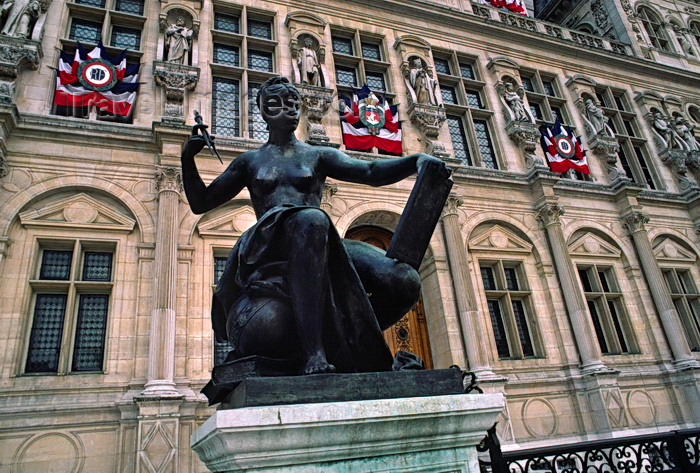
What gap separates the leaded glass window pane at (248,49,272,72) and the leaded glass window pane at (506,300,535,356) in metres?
9.92

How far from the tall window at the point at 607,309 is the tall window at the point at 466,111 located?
177 inches

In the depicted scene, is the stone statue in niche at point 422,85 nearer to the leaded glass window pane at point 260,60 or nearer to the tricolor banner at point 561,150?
the tricolor banner at point 561,150

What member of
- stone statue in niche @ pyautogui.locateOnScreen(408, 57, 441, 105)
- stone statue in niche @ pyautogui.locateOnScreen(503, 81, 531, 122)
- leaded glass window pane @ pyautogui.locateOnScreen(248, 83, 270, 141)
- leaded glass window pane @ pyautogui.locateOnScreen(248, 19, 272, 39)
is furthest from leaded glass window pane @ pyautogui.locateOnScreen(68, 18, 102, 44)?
stone statue in niche @ pyautogui.locateOnScreen(503, 81, 531, 122)

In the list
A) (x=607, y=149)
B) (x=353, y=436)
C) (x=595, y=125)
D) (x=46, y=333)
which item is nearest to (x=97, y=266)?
(x=46, y=333)

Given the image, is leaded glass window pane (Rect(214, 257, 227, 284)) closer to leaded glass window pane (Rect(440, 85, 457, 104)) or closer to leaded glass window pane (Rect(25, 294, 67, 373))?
leaded glass window pane (Rect(25, 294, 67, 373))

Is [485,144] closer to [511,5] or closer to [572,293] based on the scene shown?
[572,293]

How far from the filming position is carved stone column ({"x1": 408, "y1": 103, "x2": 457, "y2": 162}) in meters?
14.0

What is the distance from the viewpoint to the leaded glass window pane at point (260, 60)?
14.0m

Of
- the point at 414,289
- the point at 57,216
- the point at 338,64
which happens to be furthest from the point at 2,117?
the point at 414,289

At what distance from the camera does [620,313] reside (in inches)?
573

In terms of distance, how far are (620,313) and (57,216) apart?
15.3 metres

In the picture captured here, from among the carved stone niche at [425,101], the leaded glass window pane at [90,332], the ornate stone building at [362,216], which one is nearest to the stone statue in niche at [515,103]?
the ornate stone building at [362,216]

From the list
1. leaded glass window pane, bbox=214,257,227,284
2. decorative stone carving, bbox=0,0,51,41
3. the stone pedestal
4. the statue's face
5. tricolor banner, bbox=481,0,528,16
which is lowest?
the stone pedestal

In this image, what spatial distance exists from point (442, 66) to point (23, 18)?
12117 mm
